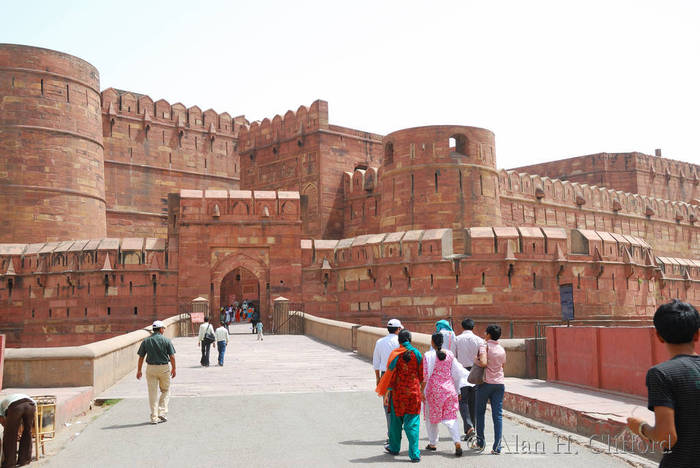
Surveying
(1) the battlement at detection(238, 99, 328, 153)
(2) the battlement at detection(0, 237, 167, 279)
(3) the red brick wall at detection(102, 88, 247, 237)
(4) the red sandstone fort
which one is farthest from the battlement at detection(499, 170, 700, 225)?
(3) the red brick wall at detection(102, 88, 247, 237)

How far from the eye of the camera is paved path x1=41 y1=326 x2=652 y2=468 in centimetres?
564

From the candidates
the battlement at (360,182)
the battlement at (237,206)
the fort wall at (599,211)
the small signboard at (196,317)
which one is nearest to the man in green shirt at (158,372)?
the small signboard at (196,317)

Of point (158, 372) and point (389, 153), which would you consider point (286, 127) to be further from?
point (158, 372)

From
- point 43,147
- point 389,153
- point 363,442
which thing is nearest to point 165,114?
point 43,147

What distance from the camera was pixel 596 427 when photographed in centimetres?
624

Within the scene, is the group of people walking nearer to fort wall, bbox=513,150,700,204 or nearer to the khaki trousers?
the khaki trousers

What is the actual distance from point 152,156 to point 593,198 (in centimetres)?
2303

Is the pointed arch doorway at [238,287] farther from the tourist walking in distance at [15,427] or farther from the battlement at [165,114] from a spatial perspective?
the tourist walking in distance at [15,427]

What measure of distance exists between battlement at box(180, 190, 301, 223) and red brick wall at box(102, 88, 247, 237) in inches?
517

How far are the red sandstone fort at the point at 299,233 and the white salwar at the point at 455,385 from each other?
1473 centimetres

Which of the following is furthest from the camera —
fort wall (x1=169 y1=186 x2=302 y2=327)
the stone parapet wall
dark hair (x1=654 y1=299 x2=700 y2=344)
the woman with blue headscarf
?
fort wall (x1=169 y1=186 x2=302 y2=327)

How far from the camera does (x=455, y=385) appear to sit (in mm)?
6234

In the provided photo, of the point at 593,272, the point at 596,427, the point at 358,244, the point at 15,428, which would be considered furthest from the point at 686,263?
the point at 15,428

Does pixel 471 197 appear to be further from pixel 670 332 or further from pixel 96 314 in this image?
pixel 670 332
